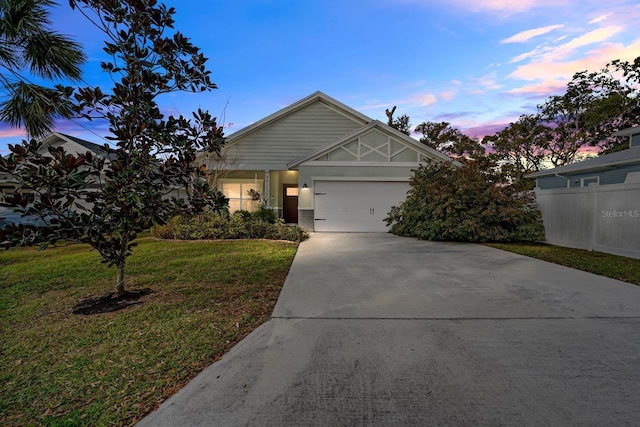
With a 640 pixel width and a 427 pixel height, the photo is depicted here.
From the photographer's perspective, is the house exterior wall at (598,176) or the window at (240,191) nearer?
the house exterior wall at (598,176)

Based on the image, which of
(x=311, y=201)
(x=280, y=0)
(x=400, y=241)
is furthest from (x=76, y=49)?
(x=400, y=241)

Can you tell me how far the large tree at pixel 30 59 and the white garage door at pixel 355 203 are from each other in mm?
8688

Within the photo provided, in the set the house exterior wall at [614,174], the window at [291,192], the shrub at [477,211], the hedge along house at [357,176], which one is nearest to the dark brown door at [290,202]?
the window at [291,192]

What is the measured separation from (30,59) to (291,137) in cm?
913

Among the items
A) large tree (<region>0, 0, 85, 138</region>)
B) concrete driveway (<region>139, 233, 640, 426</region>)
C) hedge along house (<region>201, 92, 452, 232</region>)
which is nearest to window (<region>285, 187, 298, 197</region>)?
hedge along house (<region>201, 92, 452, 232</region>)

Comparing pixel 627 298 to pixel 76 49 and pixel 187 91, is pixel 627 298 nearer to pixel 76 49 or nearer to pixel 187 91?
pixel 187 91

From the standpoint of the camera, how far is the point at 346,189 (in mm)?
13172

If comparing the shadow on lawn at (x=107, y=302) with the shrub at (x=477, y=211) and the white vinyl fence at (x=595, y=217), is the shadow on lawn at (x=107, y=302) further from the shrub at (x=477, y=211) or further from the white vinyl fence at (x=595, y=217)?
the white vinyl fence at (x=595, y=217)

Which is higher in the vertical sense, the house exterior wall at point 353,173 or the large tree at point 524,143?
the large tree at point 524,143

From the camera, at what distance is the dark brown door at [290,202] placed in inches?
669

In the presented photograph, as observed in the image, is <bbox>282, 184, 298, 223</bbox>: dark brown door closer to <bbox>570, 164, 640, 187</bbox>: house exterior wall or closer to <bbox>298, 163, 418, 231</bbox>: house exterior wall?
<bbox>298, 163, 418, 231</bbox>: house exterior wall

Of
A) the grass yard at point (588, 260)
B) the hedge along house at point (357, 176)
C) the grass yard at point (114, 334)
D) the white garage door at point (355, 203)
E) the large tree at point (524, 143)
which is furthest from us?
the large tree at point (524, 143)

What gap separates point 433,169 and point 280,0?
7519 millimetres

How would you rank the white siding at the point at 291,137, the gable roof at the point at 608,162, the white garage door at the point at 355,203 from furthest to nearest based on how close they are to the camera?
the white siding at the point at 291,137 < the white garage door at the point at 355,203 < the gable roof at the point at 608,162
